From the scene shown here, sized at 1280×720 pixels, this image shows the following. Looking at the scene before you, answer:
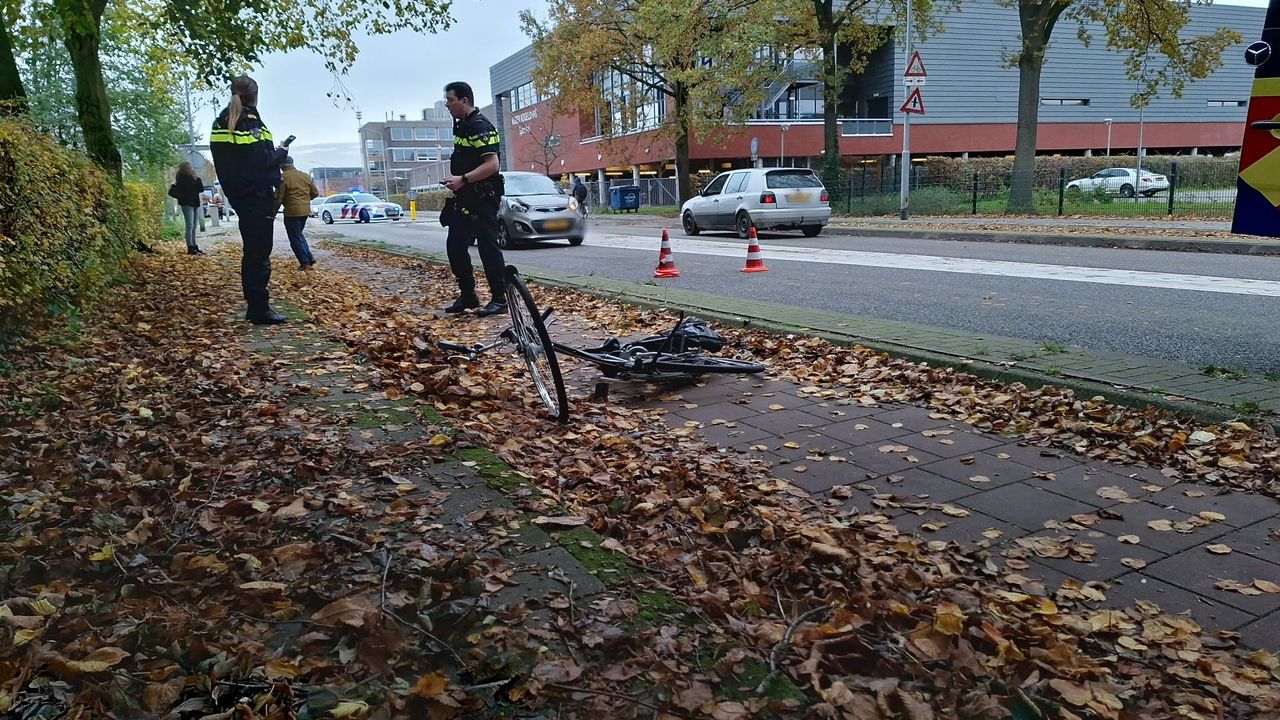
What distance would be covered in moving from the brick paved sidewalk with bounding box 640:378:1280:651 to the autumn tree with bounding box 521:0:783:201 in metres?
25.1

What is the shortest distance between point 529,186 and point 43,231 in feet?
41.0

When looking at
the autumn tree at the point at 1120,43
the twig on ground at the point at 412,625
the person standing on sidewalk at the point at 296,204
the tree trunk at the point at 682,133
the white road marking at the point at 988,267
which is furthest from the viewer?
the tree trunk at the point at 682,133

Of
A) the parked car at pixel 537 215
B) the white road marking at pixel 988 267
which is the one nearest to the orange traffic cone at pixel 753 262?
the white road marking at pixel 988 267

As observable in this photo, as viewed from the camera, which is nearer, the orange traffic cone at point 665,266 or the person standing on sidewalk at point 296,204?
the orange traffic cone at point 665,266

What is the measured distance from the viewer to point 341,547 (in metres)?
2.98

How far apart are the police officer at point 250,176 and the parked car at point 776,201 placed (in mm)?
13285

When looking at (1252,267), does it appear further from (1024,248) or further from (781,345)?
(781,345)

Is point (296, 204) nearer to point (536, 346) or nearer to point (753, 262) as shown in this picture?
point (753, 262)

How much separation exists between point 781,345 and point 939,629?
13.7 ft

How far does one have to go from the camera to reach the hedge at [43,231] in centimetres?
587

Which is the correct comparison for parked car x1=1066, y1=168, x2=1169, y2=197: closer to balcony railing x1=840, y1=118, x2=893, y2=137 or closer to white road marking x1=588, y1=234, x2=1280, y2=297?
white road marking x1=588, y1=234, x2=1280, y2=297

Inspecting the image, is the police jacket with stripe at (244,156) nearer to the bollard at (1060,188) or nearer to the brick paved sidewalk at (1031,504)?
the brick paved sidewalk at (1031,504)

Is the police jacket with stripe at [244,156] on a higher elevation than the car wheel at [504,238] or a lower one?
higher

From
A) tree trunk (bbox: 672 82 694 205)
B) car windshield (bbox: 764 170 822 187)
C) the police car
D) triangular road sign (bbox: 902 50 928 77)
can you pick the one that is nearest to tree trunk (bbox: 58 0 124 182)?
car windshield (bbox: 764 170 822 187)
